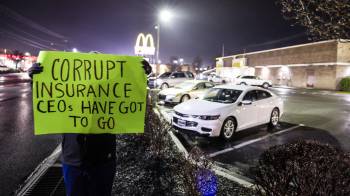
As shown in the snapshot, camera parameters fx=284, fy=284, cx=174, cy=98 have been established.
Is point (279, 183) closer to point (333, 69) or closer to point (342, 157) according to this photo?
point (342, 157)

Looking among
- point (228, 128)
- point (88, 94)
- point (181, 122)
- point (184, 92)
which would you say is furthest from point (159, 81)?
point (88, 94)

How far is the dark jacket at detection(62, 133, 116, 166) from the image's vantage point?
8.70 feet

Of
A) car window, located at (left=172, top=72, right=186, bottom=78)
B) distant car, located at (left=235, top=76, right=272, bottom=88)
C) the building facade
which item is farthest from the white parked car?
distant car, located at (left=235, top=76, right=272, bottom=88)

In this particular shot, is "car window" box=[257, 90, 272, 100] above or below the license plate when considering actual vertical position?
above

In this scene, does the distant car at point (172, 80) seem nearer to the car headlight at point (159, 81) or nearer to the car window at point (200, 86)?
the car headlight at point (159, 81)

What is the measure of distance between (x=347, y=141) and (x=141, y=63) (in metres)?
8.22

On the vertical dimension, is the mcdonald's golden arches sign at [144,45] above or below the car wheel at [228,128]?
above

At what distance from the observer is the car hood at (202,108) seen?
323 inches

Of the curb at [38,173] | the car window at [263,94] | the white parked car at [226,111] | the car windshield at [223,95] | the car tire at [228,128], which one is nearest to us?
the curb at [38,173]

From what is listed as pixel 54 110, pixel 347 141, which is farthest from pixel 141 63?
pixel 347 141

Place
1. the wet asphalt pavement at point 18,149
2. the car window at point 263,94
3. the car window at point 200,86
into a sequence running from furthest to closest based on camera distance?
A: the car window at point 200,86, the car window at point 263,94, the wet asphalt pavement at point 18,149

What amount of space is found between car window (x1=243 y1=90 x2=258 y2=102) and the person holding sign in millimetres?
6886

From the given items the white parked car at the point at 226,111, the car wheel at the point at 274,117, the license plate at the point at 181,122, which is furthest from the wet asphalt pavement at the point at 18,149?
the car wheel at the point at 274,117

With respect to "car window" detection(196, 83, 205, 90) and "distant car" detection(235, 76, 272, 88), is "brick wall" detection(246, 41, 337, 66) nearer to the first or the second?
"distant car" detection(235, 76, 272, 88)
